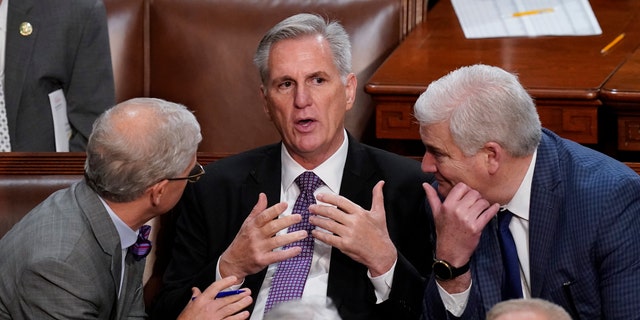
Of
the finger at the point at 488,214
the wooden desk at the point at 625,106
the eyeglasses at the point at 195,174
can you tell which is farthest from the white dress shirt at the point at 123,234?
the wooden desk at the point at 625,106

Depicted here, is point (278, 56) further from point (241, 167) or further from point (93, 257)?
point (93, 257)

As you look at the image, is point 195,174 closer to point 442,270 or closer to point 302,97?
point 302,97

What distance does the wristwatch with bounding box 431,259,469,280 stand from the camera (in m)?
2.34

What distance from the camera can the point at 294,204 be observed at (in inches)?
102

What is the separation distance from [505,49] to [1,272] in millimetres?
1759

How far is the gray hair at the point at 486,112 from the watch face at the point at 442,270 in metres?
0.23

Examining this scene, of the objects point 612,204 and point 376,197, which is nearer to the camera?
point 612,204

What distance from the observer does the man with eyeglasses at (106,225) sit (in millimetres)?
2201

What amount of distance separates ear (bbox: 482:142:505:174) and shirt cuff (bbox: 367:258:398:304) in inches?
11.6

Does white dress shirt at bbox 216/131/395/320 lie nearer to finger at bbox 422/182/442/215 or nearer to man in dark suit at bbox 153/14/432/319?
man in dark suit at bbox 153/14/432/319

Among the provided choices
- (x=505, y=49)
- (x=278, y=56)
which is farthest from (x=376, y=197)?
(x=505, y=49)

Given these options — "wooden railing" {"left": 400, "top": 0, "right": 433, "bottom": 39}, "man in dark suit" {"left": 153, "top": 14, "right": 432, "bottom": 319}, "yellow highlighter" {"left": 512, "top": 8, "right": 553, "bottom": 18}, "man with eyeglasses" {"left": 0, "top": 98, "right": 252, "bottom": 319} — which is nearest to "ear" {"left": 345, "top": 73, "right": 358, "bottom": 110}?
"man in dark suit" {"left": 153, "top": 14, "right": 432, "bottom": 319}

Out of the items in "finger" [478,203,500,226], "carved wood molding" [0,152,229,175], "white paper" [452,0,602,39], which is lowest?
A: "carved wood molding" [0,152,229,175]

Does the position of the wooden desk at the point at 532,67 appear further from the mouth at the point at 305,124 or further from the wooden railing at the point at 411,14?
the mouth at the point at 305,124
